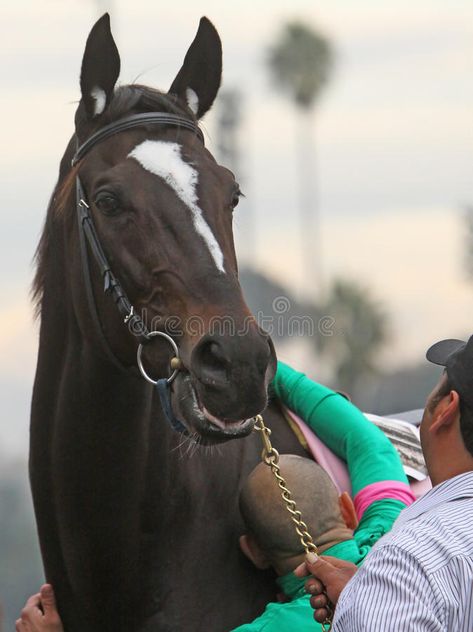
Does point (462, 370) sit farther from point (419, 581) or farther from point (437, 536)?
point (419, 581)

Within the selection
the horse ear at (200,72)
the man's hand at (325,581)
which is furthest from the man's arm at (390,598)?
the horse ear at (200,72)

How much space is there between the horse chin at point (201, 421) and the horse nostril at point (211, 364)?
0.10 metres

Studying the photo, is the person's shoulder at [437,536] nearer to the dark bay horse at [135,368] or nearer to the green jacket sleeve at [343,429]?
the dark bay horse at [135,368]

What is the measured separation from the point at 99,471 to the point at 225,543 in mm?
539

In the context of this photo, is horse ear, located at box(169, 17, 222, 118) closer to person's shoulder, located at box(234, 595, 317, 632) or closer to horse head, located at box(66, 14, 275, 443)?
horse head, located at box(66, 14, 275, 443)

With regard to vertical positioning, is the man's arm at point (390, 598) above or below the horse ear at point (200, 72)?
below

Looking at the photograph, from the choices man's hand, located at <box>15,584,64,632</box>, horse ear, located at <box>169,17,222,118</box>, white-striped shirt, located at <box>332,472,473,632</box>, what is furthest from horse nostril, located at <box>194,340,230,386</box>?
man's hand, located at <box>15,584,64,632</box>

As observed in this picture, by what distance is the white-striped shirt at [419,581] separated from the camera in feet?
6.99

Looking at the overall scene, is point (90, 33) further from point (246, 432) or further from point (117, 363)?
point (246, 432)

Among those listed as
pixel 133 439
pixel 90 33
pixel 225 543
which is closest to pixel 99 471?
pixel 133 439

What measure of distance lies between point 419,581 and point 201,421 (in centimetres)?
124

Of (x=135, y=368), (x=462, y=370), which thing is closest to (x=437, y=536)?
(x=462, y=370)

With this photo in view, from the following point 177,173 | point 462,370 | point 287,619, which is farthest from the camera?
point 177,173

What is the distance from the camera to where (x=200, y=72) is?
404 cm
